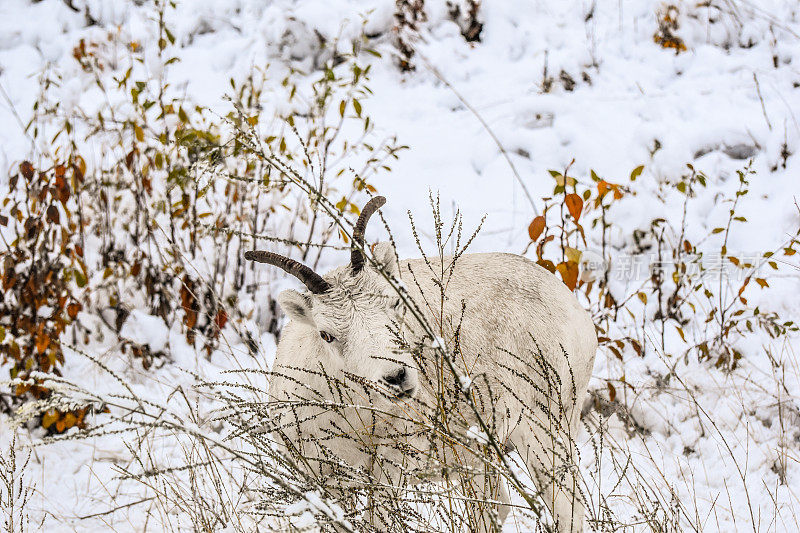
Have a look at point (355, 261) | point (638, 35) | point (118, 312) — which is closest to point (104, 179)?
point (118, 312)

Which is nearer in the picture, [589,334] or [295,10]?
[589,334]

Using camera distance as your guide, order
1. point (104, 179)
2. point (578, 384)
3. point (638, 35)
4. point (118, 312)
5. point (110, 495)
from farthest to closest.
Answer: point (638, 35) → point (104, 179) → point (118, 312) → point (110, 495) → point (578, 384)

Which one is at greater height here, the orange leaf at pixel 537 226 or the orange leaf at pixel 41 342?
the orange leaf at pixel 537 226

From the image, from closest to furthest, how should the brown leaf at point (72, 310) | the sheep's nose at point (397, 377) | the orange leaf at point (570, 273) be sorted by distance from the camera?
the sheep's nose at point (397, 377), the orange leaf at point (570, 273), the brown leaf at point (72, 310)

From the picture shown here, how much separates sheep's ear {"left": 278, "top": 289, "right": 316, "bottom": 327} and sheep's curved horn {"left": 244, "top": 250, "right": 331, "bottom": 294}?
0.06 meters

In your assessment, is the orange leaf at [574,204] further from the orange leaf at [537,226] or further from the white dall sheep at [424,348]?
the white dall sheep at [424,348]

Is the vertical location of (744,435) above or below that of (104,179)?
below

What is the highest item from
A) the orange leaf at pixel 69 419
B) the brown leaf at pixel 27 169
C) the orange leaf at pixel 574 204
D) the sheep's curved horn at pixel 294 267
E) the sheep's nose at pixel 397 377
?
the brown leaf at pixel 27 169

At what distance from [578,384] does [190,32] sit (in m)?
7.42

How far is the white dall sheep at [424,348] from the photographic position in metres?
2.85

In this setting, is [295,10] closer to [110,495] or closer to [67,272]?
[67,272]

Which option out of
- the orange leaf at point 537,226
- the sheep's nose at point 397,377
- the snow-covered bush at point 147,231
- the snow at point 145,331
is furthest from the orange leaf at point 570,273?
the snow at point 145,331

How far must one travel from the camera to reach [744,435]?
411 cm

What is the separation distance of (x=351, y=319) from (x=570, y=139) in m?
4.72
